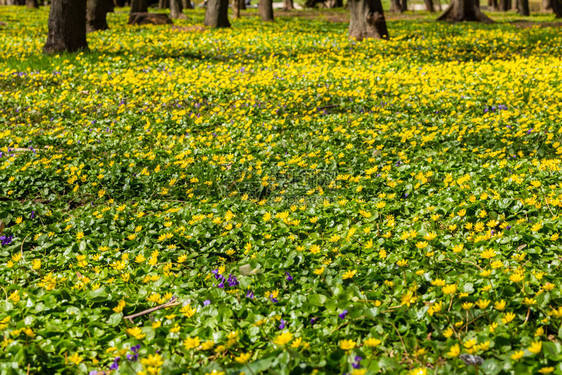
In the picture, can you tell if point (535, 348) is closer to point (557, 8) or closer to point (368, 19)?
point (368, 19)

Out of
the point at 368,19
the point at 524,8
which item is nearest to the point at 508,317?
the point at 368,19

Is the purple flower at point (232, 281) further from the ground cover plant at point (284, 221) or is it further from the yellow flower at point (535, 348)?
the yellow flower at point (535, 348)

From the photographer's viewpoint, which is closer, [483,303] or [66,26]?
[483,303]

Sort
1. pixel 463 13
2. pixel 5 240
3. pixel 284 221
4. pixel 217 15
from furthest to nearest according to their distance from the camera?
1. pixel 463 13
2. pixel 217 15
3. pixel 5 240
4. pixel 284 221

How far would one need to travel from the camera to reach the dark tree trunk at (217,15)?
57.9ft

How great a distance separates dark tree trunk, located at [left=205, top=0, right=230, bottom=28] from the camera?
57.9 feet

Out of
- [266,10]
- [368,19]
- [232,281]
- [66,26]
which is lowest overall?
[232,281]

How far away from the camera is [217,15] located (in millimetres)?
17672

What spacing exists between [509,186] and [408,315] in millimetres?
2191

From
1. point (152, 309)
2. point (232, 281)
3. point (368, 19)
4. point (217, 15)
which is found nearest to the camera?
point (152, 309)

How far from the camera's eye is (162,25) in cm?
1850

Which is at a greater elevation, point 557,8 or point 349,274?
point 557,8

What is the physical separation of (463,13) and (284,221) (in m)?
18.0

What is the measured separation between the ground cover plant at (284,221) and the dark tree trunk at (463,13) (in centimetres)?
1038
